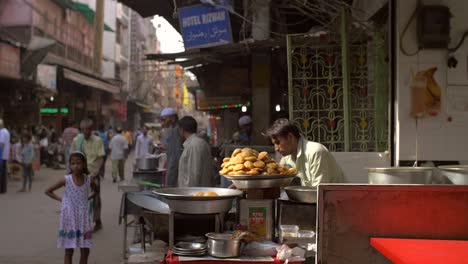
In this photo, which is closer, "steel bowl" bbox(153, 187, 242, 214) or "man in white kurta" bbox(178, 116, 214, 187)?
"steel bowl" bbox(153, 187, 242, 214)

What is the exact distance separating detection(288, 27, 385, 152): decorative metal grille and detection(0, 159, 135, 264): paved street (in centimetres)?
305

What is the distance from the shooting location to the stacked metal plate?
11.1ft

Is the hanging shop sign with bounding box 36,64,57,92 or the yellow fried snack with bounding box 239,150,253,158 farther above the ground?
the hanging shop sign with bounding box 36,64,57,92

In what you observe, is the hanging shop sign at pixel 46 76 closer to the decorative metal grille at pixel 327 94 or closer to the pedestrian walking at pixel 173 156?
the pedestrian walking at pixel 173 156

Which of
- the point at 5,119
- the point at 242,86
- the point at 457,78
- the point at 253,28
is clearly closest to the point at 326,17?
Answer: the point at 253,28

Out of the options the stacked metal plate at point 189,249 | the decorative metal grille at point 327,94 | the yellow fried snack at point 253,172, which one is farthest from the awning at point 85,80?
the stacked metal plate at point 189,249

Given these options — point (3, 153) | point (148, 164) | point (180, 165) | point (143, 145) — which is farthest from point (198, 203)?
point (143, 145)

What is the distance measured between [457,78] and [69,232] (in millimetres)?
4332

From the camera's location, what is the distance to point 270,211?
368 centimetres

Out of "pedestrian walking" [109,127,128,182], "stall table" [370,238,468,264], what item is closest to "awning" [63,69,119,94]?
→ "pedestrian walking" [109,127,128,182]

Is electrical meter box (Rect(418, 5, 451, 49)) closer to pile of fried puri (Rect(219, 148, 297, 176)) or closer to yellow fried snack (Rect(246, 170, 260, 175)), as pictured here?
pile of fried puri (Rect(219, 148, 297, 176))

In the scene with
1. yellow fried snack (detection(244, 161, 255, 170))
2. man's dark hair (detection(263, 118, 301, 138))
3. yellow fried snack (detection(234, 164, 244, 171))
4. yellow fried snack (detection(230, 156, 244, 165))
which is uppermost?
man's dark hair (detection(263, 118, 301, 138))

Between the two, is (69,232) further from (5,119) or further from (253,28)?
(5,119)

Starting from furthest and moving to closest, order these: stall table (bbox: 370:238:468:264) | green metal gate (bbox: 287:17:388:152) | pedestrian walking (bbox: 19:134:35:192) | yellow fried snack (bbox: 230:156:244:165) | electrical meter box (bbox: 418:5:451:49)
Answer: pedestrian walking (bbox: 19:134:35:192), green metal gate (bbox: 287:17:388:152), electrical meter box (bbox: 418:5:451:49), yellow fried snack (bbox: 230:156:244:165), stall table (bbox: 370:238:468:264)
